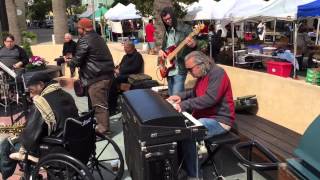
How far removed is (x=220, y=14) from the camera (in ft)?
56.6

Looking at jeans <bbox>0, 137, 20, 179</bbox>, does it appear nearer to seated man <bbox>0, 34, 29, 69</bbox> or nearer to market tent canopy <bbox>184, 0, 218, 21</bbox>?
seated man <bbox>0, 34, 29, 69</bbox>

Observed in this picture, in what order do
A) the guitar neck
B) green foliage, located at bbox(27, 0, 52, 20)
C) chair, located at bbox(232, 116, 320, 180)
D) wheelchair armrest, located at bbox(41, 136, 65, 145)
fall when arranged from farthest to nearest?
green foliage, located at bbox(27, 0, 52, 20) < the guitar neck < wheelchair armrest, located at bbox(41, 136, 65, 145) < chair, located at bbox(232, 116, 320, 180)

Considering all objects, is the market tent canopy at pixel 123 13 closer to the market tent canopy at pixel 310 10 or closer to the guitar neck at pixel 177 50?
the market tent canopy at pixel 310 10

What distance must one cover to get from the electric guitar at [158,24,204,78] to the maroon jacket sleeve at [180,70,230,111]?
1484mm

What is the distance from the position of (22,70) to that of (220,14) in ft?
36.6

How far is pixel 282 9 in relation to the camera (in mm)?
13039

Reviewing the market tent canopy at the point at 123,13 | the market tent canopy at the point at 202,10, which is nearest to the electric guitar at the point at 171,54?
the market tent canopy at the point at 202,10

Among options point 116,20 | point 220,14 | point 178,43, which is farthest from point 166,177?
point 116,20

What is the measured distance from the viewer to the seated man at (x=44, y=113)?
384 centimetres

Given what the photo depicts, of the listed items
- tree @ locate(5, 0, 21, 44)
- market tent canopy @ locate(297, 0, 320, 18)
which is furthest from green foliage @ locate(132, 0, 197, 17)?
market tent canopy @ locate(297, 0, 320, 18)

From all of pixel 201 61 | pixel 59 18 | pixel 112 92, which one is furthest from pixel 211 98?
pixel 59 18

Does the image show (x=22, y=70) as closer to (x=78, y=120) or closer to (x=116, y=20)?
(x=78, y=120)

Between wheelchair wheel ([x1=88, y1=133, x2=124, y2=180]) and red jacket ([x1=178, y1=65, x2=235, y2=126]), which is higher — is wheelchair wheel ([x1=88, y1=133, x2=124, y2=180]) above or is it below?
below

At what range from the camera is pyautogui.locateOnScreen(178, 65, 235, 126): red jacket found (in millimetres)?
4203
